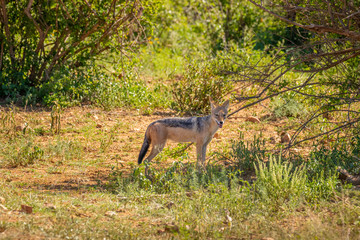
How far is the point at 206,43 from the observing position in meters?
15.3

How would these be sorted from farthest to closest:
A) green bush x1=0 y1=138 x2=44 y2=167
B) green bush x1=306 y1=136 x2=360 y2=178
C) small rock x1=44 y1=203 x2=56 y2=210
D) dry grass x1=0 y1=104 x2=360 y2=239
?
green bush x1=0 y1=138 x2=44 y2=167 → green bush x1=306 y1=136 x2=360 y2=178 → small rock x1=44 y1=203 x2=56 y2=210 → dry grass x1=0 y1=104 x2=360 y2=239

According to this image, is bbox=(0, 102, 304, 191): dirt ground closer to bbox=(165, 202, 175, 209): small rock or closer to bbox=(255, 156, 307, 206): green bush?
bbox=(165, 202, 175, 209): small rock

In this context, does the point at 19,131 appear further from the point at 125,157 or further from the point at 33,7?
the point at 33,7

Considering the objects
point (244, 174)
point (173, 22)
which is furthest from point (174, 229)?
point (173, 22)

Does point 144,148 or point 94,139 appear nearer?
point 144,148

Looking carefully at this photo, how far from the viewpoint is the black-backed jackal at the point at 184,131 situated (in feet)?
23.3

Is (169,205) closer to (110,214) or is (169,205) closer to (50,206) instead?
(110,214)

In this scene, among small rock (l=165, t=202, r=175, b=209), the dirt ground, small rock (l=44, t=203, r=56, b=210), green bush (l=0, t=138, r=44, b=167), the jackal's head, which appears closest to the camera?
small rock (l=44, t=203, r=56, b=210)

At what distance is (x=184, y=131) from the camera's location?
24.1 feet

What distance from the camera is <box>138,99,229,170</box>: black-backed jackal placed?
7109 mm

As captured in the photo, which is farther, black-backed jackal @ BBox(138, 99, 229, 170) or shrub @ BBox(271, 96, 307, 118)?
shrub @ BBox(271, 96, 307, 118)

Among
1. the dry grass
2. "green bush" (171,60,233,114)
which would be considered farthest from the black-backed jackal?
"green bush" (171,60,233,114)

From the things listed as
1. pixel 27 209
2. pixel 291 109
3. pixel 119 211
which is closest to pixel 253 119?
pixel 291 109

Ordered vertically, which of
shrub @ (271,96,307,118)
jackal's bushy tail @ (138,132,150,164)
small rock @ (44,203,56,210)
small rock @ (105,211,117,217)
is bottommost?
small rock @ (105,211,117,217)
